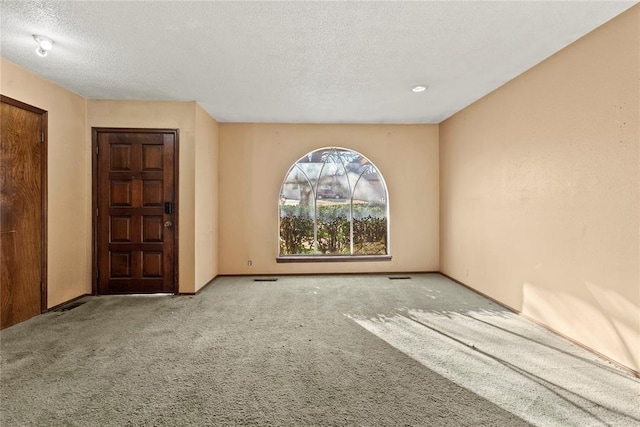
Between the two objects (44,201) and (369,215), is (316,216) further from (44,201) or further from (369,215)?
(44,201)

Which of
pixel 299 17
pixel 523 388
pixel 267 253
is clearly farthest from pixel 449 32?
pixel 267 253

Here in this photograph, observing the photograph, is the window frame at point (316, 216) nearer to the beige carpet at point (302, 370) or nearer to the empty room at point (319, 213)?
the empty room at point (319, 213)

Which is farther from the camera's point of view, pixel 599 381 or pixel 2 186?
pixel 2 186

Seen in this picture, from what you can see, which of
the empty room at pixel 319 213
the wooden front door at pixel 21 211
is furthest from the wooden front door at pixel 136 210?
the wooden front door at pixel 21 211

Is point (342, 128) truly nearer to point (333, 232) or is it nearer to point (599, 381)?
point (333, 232)

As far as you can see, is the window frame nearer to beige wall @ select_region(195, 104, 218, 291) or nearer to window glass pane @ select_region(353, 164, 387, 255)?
window glass pane @ select_region(353, 164, 387, 255)

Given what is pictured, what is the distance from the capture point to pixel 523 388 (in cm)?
210

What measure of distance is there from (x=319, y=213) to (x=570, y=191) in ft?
11.9

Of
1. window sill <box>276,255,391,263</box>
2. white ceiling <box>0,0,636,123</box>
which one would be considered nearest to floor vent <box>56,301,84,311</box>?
white ceiling <box>0,0,636,123</box>

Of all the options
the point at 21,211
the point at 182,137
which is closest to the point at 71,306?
the point at 21,211

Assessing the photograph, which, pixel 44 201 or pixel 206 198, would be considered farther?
pixel 206 198

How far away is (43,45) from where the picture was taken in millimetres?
2807

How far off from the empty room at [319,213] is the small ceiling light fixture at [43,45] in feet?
0.11

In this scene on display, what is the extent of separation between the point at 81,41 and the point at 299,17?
77.0 inches
